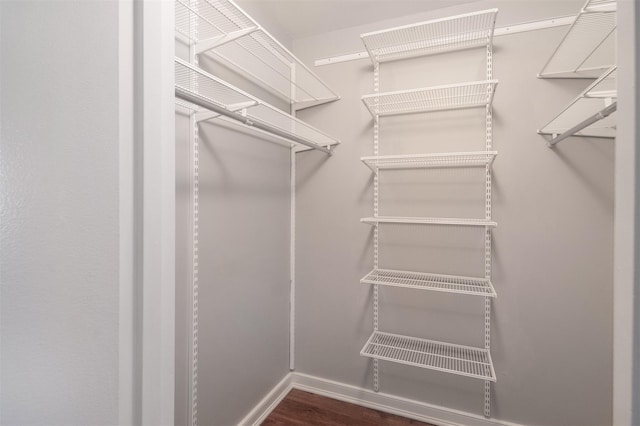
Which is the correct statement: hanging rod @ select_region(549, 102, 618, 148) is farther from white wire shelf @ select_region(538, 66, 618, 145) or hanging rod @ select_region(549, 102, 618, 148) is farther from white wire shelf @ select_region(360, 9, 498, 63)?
white wire shelf @ select_region(360, 9, 498, 63)

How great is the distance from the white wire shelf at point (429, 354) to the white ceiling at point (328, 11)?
73.7 inches

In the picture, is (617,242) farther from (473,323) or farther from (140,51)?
(473,323)

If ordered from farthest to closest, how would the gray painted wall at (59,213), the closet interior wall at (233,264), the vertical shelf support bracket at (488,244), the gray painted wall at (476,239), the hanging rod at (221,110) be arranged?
1. the vertical shelf support bracket at (488,244)
2. the gray painted wall at (476,239)
3. the closet interior wall at (233,264)
4. the hanging rod at (221,110)
5. the gray painted wall at (59,213)

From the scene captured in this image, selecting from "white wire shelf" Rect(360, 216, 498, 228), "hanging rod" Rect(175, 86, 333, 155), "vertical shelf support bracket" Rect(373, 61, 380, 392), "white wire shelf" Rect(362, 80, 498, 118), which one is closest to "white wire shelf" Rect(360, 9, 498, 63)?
"vertical shelf support bracket" Rect(373, 61, 380, 392)

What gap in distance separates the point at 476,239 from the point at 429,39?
3.71 ft

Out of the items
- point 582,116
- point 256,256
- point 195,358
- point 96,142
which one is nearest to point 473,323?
point 582,116

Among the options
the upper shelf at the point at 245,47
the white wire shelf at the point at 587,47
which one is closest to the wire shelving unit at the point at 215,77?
the upper shelf at the point at 245,47

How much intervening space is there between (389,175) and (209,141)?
1.02 meters

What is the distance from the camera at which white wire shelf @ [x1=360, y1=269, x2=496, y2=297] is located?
1.46 meters

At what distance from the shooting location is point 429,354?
5.16 ft

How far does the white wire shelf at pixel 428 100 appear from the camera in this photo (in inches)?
60.2

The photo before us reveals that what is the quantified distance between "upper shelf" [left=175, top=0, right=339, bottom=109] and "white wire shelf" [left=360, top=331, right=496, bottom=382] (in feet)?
5.01

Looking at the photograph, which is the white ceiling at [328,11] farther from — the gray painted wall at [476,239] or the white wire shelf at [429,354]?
the white wire shelf at [429,354]

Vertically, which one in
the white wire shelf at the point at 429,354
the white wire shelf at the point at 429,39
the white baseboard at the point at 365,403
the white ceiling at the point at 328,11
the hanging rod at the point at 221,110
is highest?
the white ceiling at the point at 328,11
